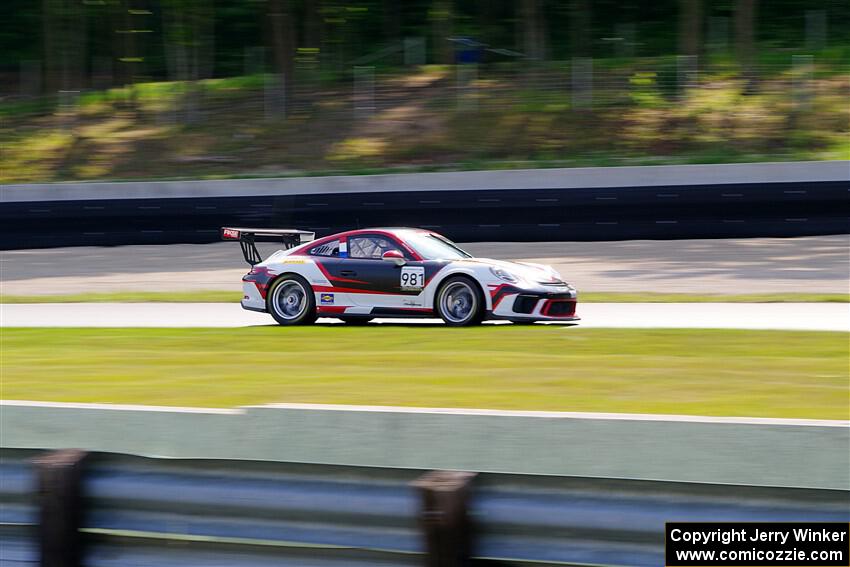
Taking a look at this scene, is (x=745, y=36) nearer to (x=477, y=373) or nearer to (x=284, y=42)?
(x=284, y=42)

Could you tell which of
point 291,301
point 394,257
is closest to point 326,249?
point 291,301

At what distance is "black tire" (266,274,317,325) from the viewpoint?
1139cm

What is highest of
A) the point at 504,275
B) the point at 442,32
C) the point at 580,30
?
the point at 580,30

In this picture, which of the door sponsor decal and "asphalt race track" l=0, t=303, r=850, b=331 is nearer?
"asphalt race track" l=0, t=303, r=850, b=331

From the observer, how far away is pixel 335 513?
318 cm

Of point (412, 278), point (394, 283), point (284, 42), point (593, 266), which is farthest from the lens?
point (284, 42)

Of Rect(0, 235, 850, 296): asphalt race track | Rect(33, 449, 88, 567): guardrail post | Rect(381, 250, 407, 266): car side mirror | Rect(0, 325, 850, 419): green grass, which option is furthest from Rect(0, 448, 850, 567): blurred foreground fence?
Rect(0, 235, 850, 296): asphalt race track

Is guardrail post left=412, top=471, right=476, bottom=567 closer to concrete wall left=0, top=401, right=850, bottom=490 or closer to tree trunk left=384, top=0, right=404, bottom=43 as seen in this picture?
concrete wall left=0, top=401, right=850, bottom=490

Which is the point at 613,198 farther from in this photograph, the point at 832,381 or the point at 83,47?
the point at 83,47

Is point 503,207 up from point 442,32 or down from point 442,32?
down

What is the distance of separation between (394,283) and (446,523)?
26.3ft

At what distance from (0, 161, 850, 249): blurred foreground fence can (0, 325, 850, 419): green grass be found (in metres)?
9.59

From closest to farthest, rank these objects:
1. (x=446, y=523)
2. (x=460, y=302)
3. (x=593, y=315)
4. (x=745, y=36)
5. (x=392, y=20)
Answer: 1. (x=446, y=523)
2. (x=460, y=302)
3. (x=593, y=315)
4. (x=745, y=36)
5. (x=392, y=20)

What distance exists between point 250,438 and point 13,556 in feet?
2.79
